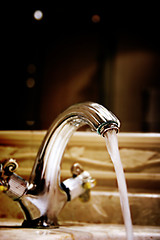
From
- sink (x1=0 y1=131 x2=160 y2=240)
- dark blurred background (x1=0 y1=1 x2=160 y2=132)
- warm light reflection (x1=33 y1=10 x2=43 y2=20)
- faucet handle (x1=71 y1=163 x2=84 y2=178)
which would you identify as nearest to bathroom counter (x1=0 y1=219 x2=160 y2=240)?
sink (x1=0 y1=131 x2=160 y2=240)

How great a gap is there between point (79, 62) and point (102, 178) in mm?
517

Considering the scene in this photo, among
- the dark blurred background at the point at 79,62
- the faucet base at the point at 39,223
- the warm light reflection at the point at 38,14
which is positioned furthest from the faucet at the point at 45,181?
the warm light reflection at the point at 38,14

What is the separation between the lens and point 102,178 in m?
0.63

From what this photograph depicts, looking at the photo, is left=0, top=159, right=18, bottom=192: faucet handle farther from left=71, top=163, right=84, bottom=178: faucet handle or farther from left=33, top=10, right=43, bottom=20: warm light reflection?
left=33, top=10, right=43, bottom=20: warm light reflection

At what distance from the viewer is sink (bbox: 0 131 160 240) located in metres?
0.57

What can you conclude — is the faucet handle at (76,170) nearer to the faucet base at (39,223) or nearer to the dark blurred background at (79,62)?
the faucet base at (39,223)

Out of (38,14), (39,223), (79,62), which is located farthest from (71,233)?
(38,14)

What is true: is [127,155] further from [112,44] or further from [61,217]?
[112,44]

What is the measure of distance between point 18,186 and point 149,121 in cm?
59

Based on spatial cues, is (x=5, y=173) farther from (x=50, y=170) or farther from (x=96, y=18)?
(x=96, y=18)

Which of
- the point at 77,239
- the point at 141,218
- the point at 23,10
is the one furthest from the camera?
the point at 23,10

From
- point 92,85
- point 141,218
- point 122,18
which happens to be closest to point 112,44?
point 122,18

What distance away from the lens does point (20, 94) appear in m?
0.83

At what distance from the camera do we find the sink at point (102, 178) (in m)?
0.57
